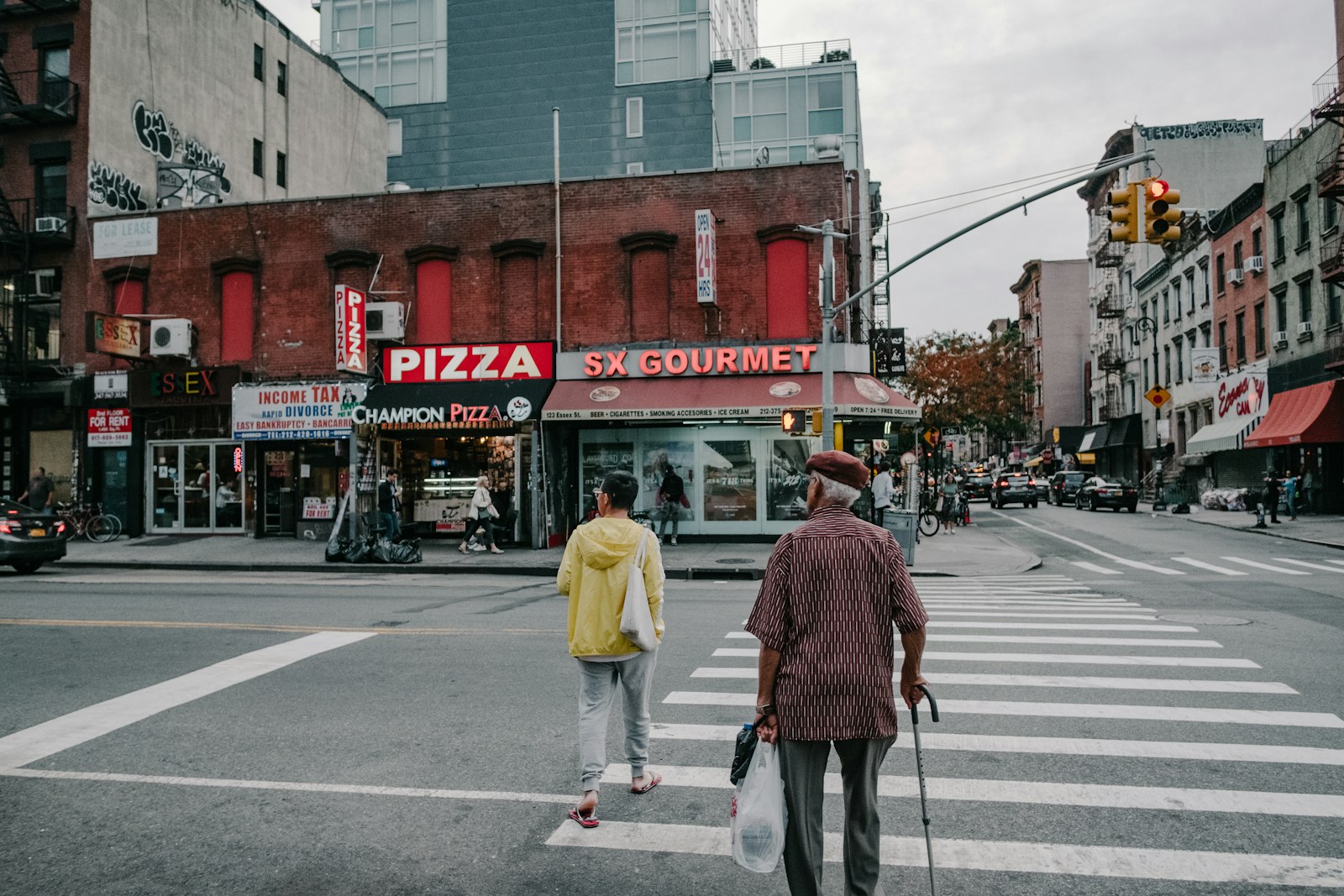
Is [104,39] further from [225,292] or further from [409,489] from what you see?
[409,489]

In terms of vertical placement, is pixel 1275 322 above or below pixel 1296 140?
below

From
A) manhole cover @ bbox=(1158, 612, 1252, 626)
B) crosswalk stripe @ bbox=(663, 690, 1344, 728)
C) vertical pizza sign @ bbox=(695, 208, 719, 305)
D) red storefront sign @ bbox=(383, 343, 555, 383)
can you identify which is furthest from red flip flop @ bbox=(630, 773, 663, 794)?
red storefront sign @ bbox=(383, 343, 555, 383)

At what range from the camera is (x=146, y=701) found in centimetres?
743

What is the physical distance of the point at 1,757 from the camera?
19.9 ft

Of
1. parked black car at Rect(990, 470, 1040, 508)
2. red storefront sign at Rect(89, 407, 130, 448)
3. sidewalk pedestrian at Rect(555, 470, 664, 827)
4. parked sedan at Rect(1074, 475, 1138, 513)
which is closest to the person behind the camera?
sidewalk pedestrian at Rect(555, 470, 664, 827)

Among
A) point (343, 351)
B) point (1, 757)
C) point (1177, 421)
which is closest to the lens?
point (1, 757)

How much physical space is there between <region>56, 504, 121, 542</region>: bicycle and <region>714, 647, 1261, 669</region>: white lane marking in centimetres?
2162

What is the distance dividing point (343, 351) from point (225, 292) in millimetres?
5536

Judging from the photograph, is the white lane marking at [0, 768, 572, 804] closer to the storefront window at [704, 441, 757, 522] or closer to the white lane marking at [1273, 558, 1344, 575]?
the white lane marking at [1273, 558, 1344, 575]

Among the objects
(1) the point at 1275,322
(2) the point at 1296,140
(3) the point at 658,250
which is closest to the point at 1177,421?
(1) the point at 1275,322

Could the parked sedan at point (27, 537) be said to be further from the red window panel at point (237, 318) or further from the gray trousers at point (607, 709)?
the gray trousers at point (607, 709)

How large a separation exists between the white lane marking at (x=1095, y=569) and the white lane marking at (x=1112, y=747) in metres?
12.2

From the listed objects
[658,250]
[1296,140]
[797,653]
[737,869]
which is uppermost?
[1296,140]

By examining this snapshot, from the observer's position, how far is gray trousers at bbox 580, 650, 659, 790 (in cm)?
493
